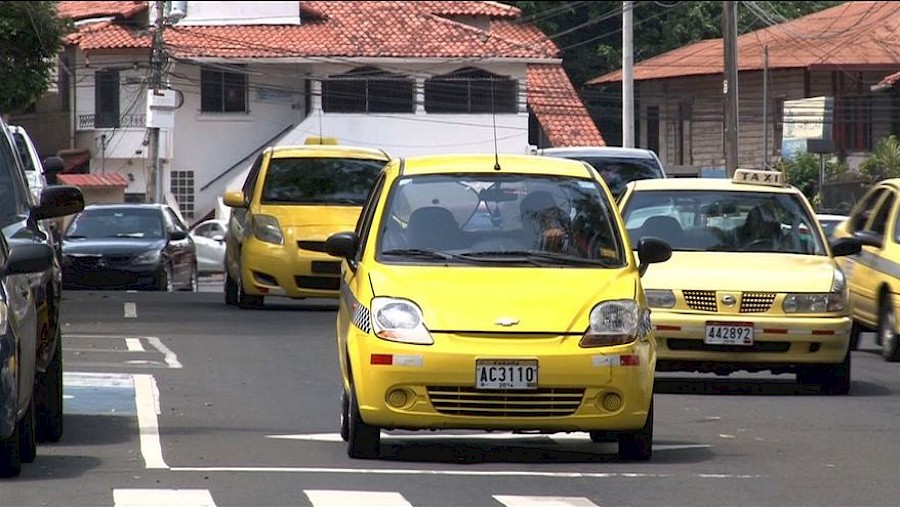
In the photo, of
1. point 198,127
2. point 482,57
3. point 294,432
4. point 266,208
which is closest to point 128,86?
point 198,127

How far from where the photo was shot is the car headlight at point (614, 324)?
11047 millimetres

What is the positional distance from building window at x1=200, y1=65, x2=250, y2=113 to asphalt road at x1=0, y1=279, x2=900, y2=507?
41938 mm

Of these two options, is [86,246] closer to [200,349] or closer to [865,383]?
[200,349]

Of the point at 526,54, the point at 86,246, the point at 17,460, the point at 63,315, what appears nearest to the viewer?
the point at 17,460

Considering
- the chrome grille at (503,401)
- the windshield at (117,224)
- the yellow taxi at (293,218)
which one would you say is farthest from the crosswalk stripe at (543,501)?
the windshield at (117,224)

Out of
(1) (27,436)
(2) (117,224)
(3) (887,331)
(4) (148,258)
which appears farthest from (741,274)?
(2) (117,224)

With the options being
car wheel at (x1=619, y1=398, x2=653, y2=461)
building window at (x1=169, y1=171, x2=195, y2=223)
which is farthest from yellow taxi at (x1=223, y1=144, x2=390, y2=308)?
building window at (x1=169, y1=171, x2=195, y2=223)

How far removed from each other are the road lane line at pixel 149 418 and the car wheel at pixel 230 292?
7.93 m

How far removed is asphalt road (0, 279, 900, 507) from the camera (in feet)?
32.7

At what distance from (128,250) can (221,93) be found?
105ft

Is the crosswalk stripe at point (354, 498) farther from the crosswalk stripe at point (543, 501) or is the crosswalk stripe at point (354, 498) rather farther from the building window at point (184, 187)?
the building window at point (184, 187)

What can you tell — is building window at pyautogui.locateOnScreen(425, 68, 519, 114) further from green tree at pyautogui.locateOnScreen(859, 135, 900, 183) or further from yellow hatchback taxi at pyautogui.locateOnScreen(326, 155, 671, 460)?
yellow hatchback taxi at pyautogui.locateOnScreen(326, 155, 671, 460)

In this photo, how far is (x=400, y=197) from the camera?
12.1 meters

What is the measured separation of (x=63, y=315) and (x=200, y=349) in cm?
435
